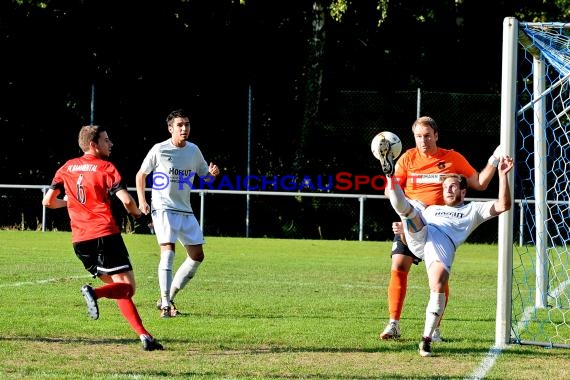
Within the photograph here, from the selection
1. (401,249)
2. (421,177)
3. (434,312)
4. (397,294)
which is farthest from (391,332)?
(421,177)

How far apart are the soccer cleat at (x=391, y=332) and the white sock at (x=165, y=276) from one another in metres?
2.23

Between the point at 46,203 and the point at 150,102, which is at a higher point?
the point at 150,102

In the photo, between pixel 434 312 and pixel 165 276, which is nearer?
pixel 434 312

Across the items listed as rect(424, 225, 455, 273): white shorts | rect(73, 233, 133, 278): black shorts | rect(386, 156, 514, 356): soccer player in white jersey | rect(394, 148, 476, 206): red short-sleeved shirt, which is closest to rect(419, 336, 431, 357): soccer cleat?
rect(386, 156, 514, 356): soccer player in white jersey

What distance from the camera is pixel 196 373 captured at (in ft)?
22.2

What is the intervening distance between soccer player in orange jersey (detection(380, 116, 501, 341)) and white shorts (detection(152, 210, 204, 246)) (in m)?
2.34

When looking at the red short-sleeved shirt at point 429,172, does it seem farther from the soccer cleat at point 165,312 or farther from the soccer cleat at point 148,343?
the soccer cleat at point 165,312

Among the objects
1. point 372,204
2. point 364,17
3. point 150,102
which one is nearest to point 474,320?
point 372,204

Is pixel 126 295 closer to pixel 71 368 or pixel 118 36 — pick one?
pixel 71 368

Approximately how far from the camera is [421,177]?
339 inches

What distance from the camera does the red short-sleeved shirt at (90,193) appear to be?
7.89 m

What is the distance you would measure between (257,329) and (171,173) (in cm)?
206

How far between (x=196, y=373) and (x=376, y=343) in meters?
1.99

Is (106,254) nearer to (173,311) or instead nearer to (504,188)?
(173,311)
